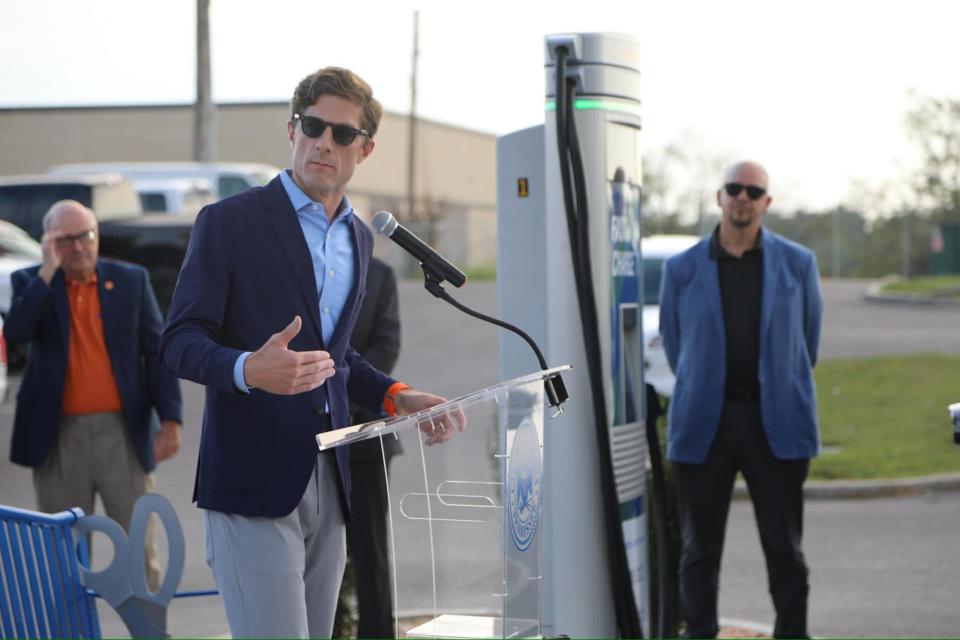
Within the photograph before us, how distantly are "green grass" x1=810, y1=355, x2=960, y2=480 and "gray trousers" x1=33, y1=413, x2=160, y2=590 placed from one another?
257 inches

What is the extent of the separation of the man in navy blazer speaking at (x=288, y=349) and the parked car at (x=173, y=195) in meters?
16.6

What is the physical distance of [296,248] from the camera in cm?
322

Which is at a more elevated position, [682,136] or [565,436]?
[682,136]

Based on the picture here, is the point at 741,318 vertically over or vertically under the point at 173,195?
under

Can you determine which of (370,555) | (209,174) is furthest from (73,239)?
(209,174)

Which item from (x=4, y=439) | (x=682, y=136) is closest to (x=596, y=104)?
(x=4, y=439)

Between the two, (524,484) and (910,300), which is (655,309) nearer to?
(524,484)

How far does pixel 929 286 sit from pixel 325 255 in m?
30.5

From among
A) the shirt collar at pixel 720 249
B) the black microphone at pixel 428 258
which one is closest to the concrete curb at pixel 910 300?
the shirt collar at pixel 720 249

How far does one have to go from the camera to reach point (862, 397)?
15.7 metres

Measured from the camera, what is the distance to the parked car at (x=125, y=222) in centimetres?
1733

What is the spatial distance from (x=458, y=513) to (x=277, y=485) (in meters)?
0.40

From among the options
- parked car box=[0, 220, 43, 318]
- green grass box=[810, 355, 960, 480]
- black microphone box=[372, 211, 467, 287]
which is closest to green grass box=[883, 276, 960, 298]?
green grass box=[810, 355, 960, 480]

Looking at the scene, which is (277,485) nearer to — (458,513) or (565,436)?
(458,513)
